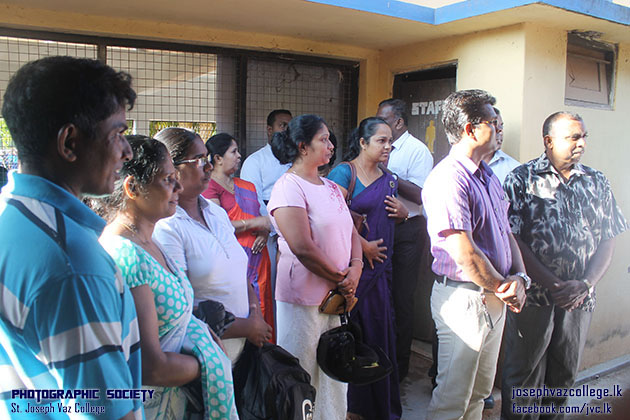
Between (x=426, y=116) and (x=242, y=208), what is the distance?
93.7 inches

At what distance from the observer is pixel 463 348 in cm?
274

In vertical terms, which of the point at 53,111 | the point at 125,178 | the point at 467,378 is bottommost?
the point at 467,378

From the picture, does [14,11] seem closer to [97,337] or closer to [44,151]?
[44,151]

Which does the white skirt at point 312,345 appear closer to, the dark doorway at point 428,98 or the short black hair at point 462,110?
the short black hair at point 462,110

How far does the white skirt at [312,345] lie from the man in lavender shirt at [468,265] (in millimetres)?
571

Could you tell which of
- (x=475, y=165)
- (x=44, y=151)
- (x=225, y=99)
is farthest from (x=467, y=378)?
(x=225, y=99)

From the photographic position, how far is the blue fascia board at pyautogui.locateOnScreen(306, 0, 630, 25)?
3728 millimetres

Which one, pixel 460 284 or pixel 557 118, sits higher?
pixel 557 118

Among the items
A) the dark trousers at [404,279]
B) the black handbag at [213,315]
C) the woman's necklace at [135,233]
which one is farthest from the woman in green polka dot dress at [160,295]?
the dark trousers at [404,279]

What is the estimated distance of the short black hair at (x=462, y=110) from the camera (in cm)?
282

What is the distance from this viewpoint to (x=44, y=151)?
1103 millimetres

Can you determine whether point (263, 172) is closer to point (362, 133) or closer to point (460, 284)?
point (362, 133)

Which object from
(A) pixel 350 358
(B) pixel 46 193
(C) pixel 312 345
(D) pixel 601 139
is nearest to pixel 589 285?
(A) pixel 350 358

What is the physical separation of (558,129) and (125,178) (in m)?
2.86
